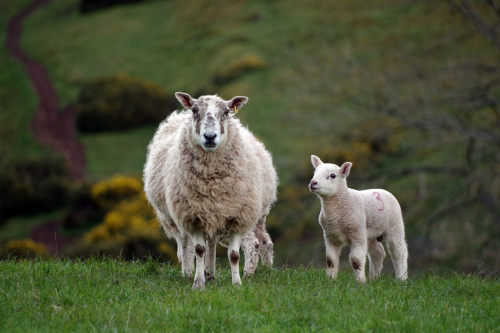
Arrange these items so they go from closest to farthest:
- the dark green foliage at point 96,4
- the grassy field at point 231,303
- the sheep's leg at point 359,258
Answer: the grassy field at point 231,303 < the sheep's leg at point 359,258 < the dark green foliage at point 96,4

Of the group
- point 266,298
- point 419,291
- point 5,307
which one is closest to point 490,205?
point 419,291

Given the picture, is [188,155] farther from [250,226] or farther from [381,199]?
[381,199]

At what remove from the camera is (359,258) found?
7.71 m

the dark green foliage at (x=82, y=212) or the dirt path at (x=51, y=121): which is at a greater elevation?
the dirt path at (x=51, y=121)

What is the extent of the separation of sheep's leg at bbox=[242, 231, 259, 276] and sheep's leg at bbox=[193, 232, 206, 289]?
1.01 m

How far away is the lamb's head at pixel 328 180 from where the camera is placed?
7.80 metres

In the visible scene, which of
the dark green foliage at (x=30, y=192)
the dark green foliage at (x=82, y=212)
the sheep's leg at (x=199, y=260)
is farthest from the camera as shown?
the dark green foliage at (x=30, y=192)

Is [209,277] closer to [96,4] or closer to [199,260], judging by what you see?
[199,260]

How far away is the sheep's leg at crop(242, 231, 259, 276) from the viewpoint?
8.46 metres

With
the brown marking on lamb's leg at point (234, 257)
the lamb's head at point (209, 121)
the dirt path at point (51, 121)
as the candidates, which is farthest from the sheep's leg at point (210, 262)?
the dirt path at point (51, 121)

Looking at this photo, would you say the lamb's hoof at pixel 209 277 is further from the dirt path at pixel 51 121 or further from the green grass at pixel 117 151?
the dirt path at pixel 51 121

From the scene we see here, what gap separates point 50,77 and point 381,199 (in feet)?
144

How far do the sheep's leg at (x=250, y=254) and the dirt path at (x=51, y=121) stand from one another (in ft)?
86.7

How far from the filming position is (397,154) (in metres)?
24.3
